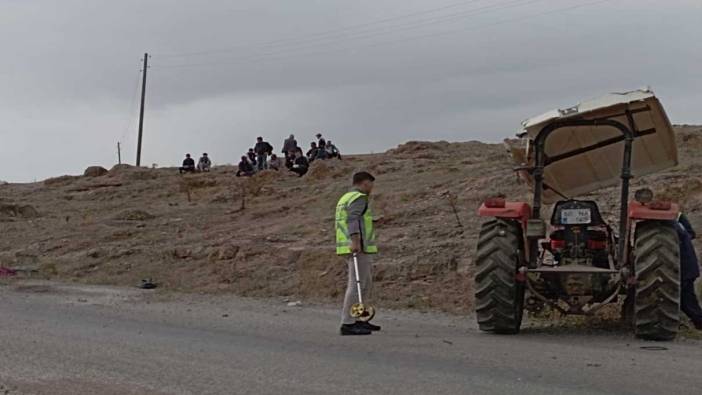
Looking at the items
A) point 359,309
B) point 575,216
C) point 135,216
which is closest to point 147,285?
point 359,309

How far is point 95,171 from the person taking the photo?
42.1 meters

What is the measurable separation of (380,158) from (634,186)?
1334cm

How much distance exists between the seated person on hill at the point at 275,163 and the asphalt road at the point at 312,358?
21446mm

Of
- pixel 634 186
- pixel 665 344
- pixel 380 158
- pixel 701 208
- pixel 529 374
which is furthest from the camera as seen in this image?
pixel 380 158

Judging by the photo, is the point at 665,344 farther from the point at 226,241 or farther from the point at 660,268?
the point at 226,241

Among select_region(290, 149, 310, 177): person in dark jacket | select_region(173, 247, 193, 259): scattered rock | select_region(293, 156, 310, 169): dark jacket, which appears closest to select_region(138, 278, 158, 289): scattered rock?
select_region(173, 247, 193, 259): scattered rock

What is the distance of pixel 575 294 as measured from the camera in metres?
11.6

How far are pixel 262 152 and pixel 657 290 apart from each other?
87.4 ft

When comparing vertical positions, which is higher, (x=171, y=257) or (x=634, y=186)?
(x=634, y=186)

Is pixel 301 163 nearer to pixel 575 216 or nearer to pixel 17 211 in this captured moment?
pixel 17 211

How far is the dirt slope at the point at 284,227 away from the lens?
58.3 ft

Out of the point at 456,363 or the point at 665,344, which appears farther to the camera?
the point at 665,344

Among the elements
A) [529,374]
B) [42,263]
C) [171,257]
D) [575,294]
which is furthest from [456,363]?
[42,263]

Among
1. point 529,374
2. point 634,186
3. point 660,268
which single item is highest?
point 634,186
